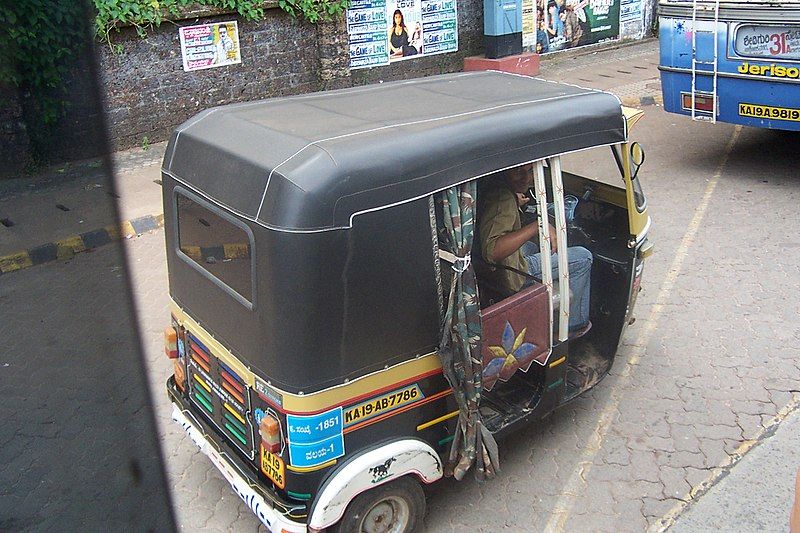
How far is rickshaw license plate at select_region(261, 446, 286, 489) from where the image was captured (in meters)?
3.56

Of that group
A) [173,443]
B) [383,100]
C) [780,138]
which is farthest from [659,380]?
[780,138]

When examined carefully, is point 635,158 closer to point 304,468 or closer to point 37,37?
point 304,468

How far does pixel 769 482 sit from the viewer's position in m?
4.43

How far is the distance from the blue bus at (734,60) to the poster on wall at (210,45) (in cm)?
546

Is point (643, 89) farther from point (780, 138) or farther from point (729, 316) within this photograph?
point (729, 316)

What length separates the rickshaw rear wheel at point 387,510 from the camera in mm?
3680

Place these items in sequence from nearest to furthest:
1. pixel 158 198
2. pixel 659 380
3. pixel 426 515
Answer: pixel 426 515 < pixel 659 380 < pixel 158 198

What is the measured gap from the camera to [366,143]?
11.3 ft

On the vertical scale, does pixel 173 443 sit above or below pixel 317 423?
below

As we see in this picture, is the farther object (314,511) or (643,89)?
(643,89)

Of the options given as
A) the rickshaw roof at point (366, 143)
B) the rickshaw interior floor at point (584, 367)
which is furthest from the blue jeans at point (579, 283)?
the rickshaw roof at point (366, 143)

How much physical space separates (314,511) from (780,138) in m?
9.28

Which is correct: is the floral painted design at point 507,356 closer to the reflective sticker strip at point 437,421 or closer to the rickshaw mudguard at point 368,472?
the reflective sticker strip at point 437,421

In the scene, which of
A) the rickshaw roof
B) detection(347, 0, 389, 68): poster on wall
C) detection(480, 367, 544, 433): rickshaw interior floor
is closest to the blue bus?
the rickshaw roof
